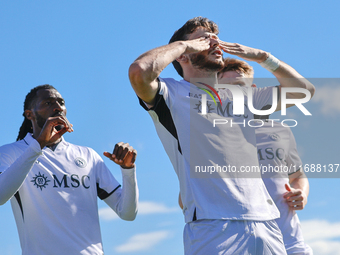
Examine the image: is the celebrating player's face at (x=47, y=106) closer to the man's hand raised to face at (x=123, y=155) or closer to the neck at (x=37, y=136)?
the neck at (x=37, y=136)

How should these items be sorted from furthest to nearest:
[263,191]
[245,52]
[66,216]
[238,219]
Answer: [66,216]
[245,52]
[263,191]
[238,219]

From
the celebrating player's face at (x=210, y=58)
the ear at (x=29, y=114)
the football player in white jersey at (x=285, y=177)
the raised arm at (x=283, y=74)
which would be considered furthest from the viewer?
the ear at (x=29, y=114)

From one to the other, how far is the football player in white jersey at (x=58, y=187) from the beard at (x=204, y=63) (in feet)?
3.97

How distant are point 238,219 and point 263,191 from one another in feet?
1.48

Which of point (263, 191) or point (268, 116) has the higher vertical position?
point (268, 116)

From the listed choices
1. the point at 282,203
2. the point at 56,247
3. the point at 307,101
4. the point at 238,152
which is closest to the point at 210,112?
the point at 238,152

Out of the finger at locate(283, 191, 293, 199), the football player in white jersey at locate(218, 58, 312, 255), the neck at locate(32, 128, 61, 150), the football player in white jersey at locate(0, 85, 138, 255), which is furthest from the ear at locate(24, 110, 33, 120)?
the finger at locate(283, 191, 293, 199)

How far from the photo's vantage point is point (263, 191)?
4008 millimetres

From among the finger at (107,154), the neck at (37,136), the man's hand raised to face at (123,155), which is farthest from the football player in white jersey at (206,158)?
the neck at (37,136)

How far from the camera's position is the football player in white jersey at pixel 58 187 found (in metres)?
4.83

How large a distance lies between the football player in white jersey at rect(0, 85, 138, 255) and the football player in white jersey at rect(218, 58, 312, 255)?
5.40 ft

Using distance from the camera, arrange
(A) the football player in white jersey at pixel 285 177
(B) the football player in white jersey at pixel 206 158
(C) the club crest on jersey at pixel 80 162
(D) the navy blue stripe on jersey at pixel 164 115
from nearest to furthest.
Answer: (B) the football player in white jersey at pixel 206 158 < (D) the navy blue stripe on jersey at pixel 164 115 < (A) the football player in white jersey at pixel 285 177 < (C) the club crest on jersey at pixel 80 162

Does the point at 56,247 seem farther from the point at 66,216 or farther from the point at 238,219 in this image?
the point at 238,219

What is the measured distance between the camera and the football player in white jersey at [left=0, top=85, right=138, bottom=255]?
15.8 feet
